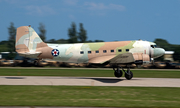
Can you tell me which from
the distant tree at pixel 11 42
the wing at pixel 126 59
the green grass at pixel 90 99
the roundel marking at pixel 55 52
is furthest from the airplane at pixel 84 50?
the distant tree at pixel 11 42

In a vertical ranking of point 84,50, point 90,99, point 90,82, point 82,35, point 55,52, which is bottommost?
point 90,99

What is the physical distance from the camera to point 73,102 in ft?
41.8

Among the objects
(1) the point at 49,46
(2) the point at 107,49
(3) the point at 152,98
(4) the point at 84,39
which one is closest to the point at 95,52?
(2) the point at 107,49

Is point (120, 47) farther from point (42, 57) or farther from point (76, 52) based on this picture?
point (42, 57)

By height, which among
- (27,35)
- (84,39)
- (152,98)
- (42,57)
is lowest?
(152,98)

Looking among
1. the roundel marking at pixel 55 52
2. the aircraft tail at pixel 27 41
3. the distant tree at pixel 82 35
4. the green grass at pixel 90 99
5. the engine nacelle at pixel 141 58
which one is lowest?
the green grass at pixel 90 99

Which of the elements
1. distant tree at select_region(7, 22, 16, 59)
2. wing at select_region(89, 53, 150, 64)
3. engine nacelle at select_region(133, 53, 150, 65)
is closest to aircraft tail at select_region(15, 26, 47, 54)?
wing at select_region(89, 53, 150, 64)

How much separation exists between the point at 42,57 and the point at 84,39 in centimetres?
8977

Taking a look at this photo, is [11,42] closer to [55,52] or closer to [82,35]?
[82,35]

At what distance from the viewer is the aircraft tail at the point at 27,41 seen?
25.5m

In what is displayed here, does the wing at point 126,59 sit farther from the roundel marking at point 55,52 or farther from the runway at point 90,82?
the roundel marking at point 55,52

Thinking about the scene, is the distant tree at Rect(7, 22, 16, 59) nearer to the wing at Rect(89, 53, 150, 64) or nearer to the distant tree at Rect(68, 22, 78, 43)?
the distant tree at Rect(68, 22, 78, 43)

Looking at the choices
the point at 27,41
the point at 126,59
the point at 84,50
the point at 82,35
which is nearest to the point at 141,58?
the point at 126,59

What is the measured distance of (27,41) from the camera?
25.8 meters
